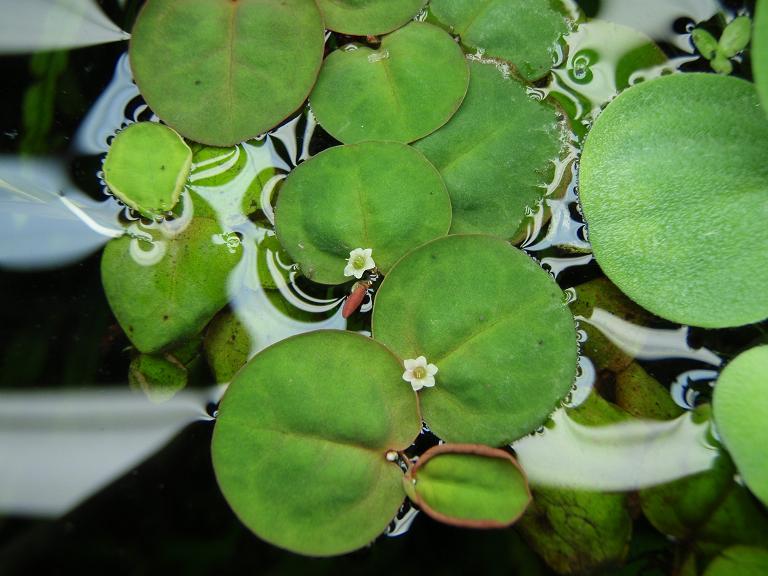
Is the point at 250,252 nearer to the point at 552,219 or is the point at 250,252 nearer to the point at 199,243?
the point at 199,243

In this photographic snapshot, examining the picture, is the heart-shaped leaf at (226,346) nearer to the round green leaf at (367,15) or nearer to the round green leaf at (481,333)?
the round green leaf at (481,333)

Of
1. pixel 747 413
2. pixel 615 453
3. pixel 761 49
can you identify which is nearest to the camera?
pixel 761 49

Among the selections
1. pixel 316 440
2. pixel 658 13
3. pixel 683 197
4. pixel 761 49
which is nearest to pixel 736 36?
pixel 658 13

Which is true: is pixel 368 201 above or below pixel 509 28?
below

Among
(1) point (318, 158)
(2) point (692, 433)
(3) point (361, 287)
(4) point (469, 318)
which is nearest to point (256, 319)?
(3) point (361, 287)

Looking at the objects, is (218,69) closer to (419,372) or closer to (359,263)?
(359,263)

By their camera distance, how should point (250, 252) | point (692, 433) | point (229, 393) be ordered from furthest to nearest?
point (250, 252), point (692, 433), point (229, 393)
